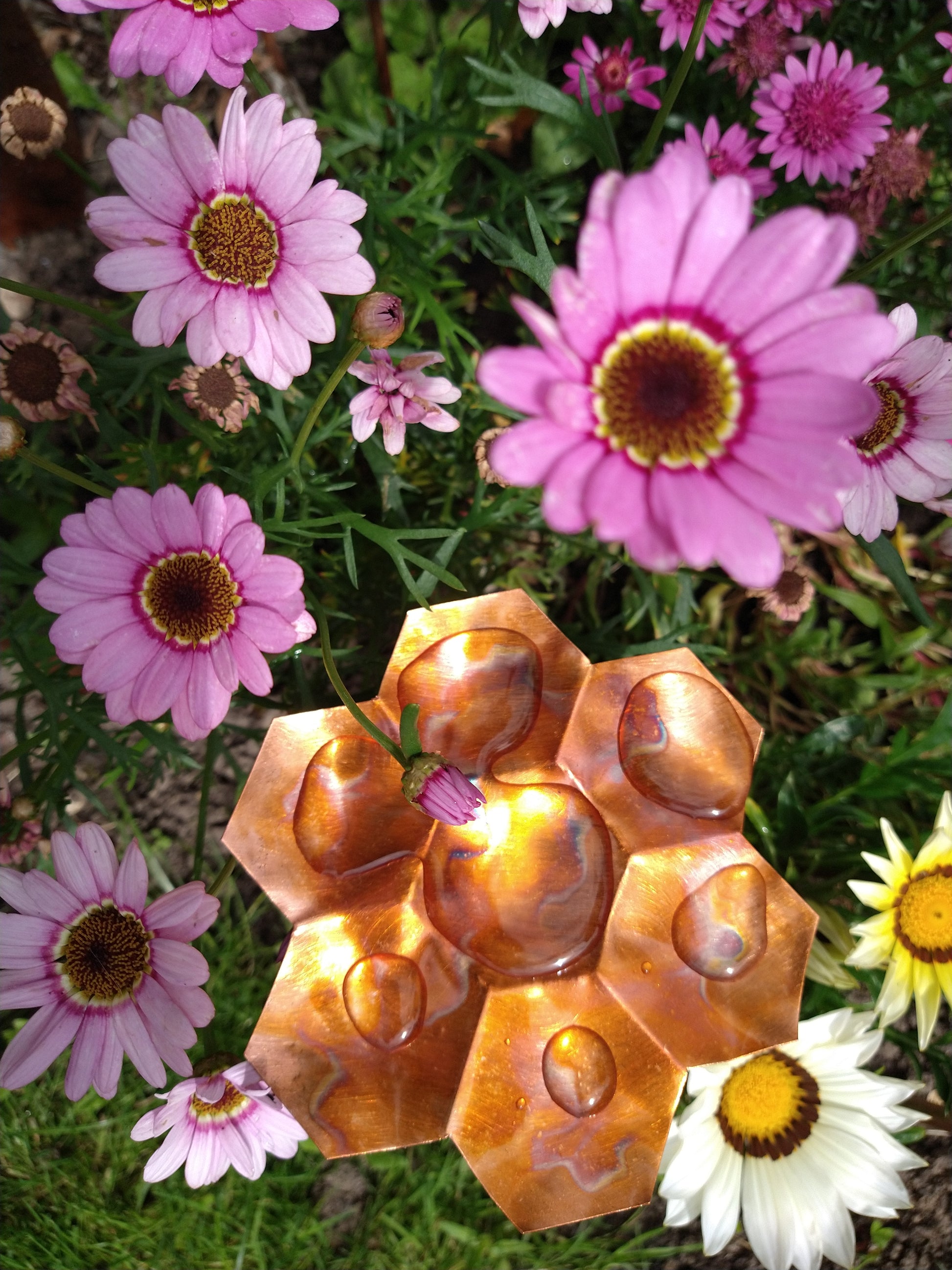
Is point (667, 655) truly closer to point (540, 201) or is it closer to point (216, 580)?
point (216, 580)

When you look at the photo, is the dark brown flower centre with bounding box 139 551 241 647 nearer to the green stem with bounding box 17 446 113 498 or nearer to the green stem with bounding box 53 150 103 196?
the green stem with bounding box 17 446 113 498

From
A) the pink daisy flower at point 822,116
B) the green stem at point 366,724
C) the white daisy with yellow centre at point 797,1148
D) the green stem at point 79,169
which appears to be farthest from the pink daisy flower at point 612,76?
the white daisy with yellow centre at point 797,1148

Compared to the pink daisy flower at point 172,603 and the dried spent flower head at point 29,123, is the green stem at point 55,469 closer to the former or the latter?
the pink daisy flower at point 172,603

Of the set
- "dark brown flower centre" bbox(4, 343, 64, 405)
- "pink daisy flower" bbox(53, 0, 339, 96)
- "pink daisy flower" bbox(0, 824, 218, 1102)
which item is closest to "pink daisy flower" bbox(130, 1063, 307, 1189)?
"pink daisy flower" bbox(0, 824, 218, 1102)

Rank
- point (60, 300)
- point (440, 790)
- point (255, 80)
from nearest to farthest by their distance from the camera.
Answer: point (440, 790)
point (60, 300)
point (255, 80)

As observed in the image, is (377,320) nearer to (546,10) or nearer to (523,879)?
(546,10)

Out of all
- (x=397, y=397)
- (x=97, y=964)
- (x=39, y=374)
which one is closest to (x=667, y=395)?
(x=397, y=397)

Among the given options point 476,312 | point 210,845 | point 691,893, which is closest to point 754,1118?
point 691,893
